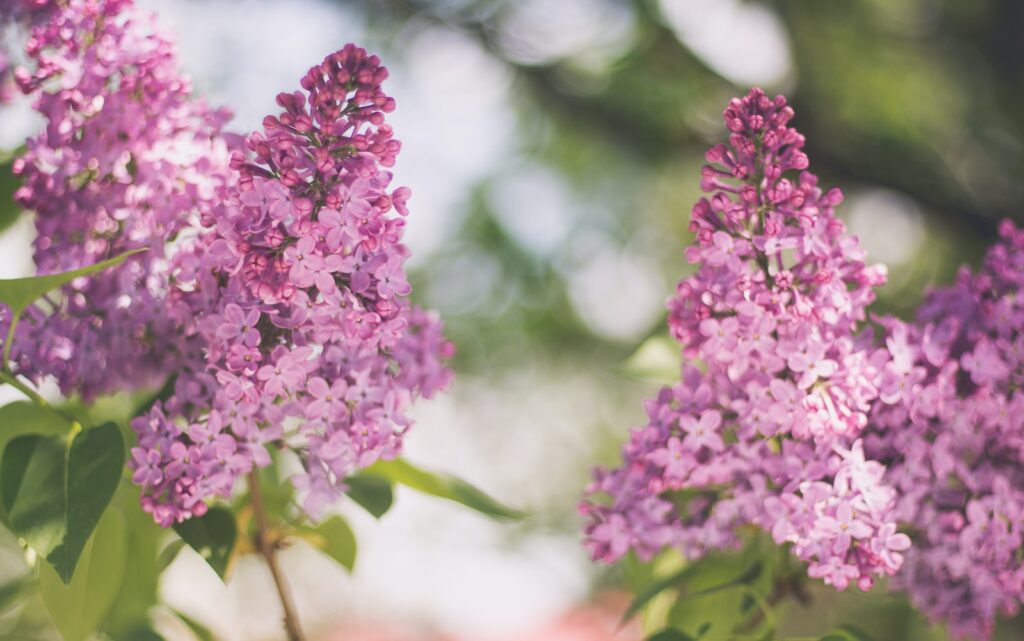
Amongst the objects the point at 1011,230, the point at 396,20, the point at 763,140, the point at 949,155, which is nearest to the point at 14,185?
the point at 763,140

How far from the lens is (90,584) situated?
475 millimetres

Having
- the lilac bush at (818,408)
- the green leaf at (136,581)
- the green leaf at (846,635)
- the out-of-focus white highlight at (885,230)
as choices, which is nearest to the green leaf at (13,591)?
the green leaf at (136,581)

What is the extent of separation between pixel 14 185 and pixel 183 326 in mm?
206

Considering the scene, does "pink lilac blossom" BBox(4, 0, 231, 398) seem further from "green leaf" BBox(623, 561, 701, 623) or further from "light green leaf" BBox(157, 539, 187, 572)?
"green leaf" BBox(623, 561, 701, 623)

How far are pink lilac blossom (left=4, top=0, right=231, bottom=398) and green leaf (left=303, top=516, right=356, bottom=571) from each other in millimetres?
137

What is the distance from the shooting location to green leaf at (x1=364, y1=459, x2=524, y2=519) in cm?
52

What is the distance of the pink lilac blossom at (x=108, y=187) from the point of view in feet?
1.54

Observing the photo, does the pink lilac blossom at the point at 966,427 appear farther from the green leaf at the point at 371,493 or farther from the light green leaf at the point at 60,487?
the light green leaf at the point at 60,487

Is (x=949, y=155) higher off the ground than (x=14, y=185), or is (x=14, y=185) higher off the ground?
(x=949, y=155)

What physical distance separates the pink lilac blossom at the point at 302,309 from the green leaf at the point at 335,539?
13 centimetres

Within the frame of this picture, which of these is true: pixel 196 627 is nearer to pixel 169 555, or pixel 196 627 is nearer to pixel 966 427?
pixel 169 555

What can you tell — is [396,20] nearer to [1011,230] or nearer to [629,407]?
[629,407]

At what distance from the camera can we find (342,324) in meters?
0.40

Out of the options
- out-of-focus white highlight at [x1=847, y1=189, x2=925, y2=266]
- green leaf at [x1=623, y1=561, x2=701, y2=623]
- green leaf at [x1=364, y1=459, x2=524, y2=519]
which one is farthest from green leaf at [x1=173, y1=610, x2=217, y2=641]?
out-of-focus white highlight at [x1=847, y1=189, x2=925, y2=266]
